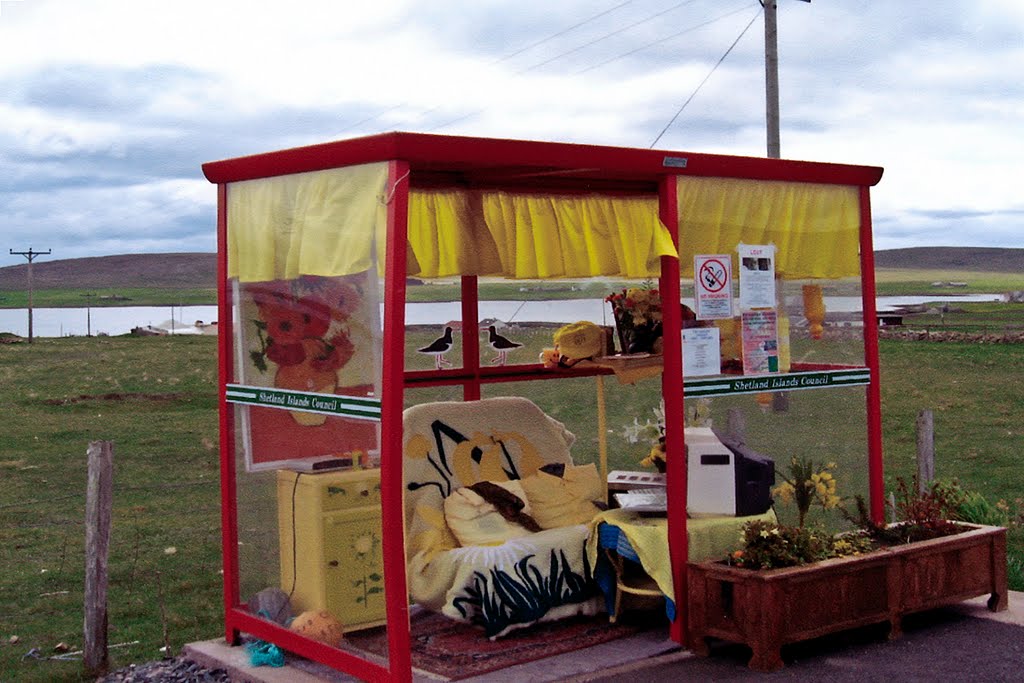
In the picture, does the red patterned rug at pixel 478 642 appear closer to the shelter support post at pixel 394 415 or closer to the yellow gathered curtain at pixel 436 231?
the shelter support post at pixel 394 415

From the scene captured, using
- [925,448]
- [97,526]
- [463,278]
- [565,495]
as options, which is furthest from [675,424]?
[925,448]

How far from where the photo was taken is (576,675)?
6.67 metres

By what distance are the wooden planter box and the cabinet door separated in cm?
160

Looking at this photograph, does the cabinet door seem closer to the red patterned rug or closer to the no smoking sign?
the red patterned rug

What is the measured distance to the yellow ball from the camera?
268 inches

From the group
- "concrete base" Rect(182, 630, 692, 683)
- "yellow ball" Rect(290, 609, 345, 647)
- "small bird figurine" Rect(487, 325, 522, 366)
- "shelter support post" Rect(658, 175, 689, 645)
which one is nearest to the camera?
"concrete base" Rect(182, 630, 692, 683)

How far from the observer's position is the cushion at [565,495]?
810cm

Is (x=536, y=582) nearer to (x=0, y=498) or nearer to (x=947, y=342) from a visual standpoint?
(x=0, y=498)

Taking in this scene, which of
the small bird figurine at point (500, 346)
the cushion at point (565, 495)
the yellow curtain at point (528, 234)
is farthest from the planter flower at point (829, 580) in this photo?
the small bird figurine at point (500, 346)

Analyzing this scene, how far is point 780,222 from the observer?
25.4 ft

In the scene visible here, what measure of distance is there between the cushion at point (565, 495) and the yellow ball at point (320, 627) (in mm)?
1596

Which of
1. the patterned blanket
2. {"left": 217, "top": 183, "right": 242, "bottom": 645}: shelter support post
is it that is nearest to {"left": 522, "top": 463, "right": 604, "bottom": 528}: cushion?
the patterned blanket

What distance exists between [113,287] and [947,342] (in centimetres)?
9461

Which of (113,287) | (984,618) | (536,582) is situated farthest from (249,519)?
(113,287)
